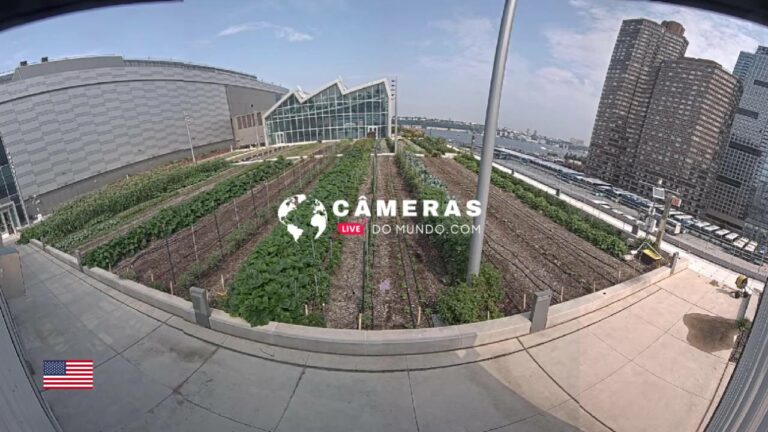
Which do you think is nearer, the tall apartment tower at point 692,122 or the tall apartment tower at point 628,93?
the tall apartment tower at point 692,122

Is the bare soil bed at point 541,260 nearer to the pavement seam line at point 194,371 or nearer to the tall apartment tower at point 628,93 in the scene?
the pavement seam line at point 194,371

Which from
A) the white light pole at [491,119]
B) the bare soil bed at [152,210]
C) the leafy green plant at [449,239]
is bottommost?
the bare soil bed at [152,210]

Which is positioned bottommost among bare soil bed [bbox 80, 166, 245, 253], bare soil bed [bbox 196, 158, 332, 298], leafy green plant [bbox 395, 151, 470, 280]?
bare soil bed [bbox 80, 166, 245, 253]

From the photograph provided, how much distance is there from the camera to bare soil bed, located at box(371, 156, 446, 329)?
7.10 metres

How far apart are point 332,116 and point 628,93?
113ft

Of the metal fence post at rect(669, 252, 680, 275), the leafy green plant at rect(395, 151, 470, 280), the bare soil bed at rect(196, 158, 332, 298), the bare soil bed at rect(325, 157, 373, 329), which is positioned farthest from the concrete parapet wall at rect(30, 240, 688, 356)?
the metal fence post at rect(669, 252, 680, 275)

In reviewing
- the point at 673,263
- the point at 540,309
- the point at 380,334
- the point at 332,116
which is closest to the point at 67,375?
the point at 380,334

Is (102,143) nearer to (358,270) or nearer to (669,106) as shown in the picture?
(358,270)

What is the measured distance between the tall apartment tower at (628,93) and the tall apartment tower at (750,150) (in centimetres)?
568

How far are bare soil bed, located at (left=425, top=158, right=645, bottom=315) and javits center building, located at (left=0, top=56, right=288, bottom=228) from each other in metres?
23.0

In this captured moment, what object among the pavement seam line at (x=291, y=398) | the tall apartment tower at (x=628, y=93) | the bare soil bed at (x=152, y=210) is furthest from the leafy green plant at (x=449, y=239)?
the tall apartment tower at (x=628, y=93)

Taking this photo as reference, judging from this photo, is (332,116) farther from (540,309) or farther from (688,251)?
(540,309)

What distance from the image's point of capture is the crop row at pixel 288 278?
21.2 ft

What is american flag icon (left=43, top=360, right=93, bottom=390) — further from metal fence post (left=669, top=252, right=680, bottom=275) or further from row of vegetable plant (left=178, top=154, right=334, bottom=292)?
metal fence post (left=669, top=252, right=680, bottom=275)
